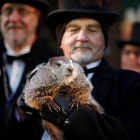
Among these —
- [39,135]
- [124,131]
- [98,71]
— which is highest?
[98,71]

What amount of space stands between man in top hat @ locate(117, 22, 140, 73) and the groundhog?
306cm

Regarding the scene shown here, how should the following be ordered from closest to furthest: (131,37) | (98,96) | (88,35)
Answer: (98,96) < (88,35) < (131,37)

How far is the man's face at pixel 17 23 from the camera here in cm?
498

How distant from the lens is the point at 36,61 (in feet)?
15.5

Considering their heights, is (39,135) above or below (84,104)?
below

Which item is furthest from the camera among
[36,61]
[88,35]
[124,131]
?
[36,61]

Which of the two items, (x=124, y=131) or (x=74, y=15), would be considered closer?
(x=124, y=131)

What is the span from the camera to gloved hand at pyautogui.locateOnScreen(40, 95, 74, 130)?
2.77 meters

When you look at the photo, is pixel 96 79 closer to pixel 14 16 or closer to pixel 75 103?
pixel 75 103

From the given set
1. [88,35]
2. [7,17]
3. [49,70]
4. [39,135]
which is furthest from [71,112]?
[7,17]

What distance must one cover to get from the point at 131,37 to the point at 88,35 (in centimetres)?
330

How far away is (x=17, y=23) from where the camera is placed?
5.02 metres

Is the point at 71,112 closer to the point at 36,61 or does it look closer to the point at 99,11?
the point at 99,11

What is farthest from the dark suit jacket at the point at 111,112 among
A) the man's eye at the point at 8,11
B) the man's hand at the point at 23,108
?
the man's eye at the point at 8,11
